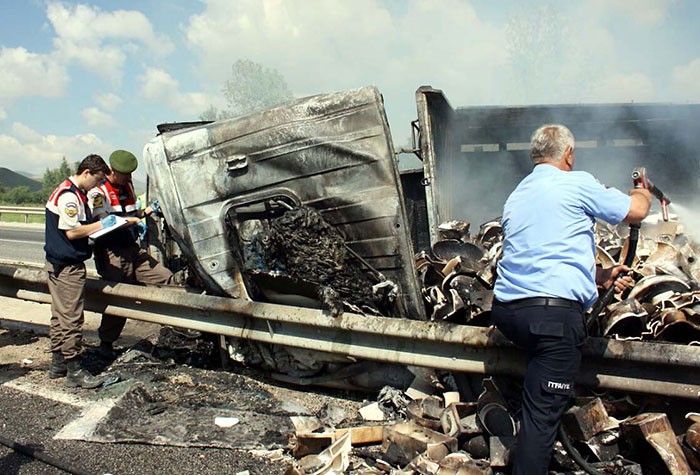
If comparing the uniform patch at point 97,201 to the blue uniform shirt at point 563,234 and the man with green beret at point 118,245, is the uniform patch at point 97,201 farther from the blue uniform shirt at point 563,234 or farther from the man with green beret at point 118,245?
the blue uniform shirt at point 563,234

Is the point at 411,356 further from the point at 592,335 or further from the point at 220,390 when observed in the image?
the point at 220,390

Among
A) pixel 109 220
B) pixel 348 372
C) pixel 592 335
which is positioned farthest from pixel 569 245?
pixel 109 220

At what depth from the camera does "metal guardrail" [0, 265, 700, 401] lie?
2.51 m

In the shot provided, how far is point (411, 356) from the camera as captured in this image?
3.05 meters

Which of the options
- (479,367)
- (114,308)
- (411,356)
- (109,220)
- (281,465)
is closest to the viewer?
(281,465)

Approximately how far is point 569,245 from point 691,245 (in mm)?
2419

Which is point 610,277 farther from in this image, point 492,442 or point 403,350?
point 403,350

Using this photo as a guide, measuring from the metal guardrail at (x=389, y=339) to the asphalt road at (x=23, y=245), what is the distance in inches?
216

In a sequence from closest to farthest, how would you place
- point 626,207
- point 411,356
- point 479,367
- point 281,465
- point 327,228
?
point 626,207 → point 281,465 → point 479,367 → point 411,356 → point 327,228

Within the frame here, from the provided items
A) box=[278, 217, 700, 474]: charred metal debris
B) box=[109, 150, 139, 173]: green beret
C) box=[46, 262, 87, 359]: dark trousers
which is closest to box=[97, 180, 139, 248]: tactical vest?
box=[109, 150, 139, 173]: green beret

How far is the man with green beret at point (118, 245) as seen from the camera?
4211 mm

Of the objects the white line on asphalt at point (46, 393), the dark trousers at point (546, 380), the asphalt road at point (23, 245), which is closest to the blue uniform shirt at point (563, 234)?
the dark trousers at point (546, 380)

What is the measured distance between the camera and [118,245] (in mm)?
4285

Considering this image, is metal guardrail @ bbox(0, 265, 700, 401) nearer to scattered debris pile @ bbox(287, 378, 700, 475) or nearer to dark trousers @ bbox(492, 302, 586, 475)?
scattered debris pile @ bbox(287, 378, 700, 475)
